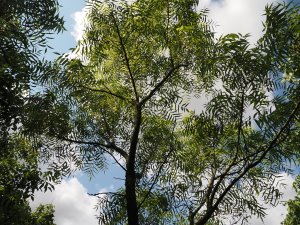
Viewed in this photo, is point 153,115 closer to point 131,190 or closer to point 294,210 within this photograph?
point 131,190

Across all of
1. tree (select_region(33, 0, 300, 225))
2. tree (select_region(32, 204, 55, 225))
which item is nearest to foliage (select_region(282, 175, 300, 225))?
tree (select_region(33, 0, 300, 225))

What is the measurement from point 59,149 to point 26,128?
1019mm

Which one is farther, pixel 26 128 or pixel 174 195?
pixel 174 195

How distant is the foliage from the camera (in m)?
14.8

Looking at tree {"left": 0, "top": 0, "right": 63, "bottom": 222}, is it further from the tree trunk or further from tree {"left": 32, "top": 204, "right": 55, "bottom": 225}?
tree {"left": 32, "top": 204, "right": 55, "bottom": 225}

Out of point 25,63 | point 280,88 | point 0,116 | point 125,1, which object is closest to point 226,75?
point 280,88

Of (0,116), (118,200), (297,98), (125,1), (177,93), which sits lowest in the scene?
(118,200)

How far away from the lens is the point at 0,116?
6516 millimetres

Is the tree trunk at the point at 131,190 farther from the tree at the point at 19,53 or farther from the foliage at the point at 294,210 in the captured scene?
the foliage at the point at 294,210

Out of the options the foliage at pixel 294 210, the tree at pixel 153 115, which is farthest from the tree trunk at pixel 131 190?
the foliage at pixel 294 210

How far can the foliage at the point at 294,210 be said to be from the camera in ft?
48.5

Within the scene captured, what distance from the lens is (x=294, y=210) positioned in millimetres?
15039

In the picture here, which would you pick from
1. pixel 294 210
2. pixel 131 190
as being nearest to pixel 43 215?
pixel 294 210

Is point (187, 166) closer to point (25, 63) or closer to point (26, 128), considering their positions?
point (26, 128)
